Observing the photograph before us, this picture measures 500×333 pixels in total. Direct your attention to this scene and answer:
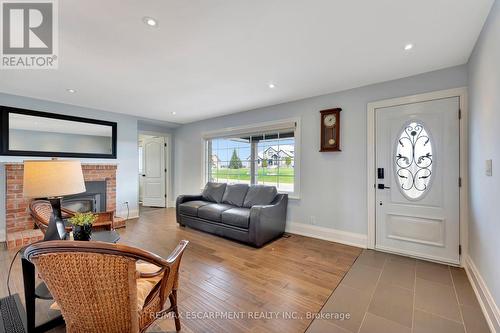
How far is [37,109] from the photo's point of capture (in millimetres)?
3836

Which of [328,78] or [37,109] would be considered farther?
[37,109]

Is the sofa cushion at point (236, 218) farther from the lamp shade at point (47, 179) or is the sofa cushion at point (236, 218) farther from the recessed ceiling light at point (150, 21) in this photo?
the recessed ceiling light at point (150, 21)

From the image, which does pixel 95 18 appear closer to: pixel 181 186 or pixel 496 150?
pixel 496 150

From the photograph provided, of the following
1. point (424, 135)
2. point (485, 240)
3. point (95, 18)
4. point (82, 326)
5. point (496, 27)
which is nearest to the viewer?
point (82, 326)

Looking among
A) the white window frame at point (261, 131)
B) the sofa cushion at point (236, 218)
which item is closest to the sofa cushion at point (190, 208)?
the sofa cushion at point (236, 218)

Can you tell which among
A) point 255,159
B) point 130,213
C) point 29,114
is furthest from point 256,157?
point 29,114

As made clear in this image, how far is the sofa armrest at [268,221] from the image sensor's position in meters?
3.16

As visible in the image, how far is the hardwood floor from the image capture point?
1.72m

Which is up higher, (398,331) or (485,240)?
(485,240)

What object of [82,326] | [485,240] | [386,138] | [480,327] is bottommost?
[480,327]

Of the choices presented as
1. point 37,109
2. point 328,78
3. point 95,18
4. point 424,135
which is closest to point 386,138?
point 424,135

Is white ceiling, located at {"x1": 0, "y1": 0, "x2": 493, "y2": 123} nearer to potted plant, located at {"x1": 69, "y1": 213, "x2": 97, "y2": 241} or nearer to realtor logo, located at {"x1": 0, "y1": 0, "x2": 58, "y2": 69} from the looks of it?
realtor logo, located at {"x1": 0, "y1": 0, "x2": 58, "y2": 69}

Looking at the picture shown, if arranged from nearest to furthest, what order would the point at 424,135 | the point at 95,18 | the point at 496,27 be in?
the point at 496,27, the point at 95,18, the point at 424,135

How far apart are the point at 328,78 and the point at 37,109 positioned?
15.8 feet
